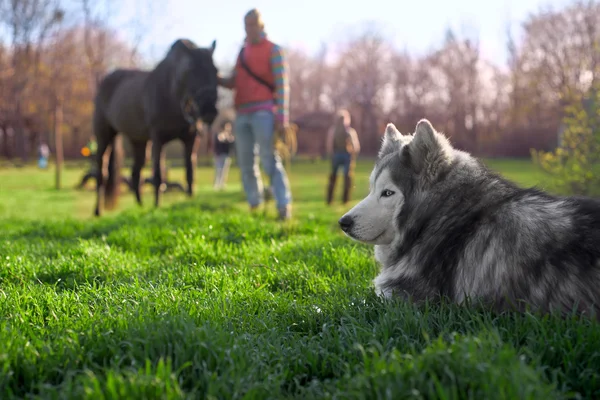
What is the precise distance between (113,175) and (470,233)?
9109 millimetres

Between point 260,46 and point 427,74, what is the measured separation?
50583mm

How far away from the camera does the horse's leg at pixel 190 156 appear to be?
28.5 feet

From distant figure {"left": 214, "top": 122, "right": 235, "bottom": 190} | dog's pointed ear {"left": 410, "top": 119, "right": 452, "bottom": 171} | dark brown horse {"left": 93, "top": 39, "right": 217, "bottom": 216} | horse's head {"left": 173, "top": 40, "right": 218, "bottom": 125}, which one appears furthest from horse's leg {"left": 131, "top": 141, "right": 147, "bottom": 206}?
distant figure {"left": 214, "top": 122, "right": 235, "bottom": 190}

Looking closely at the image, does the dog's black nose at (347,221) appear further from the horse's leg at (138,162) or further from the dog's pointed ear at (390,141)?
the horse's leg at (138,162)

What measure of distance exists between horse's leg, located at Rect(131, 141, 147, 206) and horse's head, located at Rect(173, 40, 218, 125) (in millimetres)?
2307

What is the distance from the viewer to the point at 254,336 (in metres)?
2.63

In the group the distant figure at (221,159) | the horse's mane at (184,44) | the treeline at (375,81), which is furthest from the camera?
the treeline at (375,81)

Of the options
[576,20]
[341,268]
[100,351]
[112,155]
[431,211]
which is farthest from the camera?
[576,20]

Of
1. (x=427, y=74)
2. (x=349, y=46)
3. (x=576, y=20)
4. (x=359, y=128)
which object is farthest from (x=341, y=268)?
(x=349, y=46)

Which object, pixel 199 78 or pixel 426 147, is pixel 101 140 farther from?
pixel 426 147

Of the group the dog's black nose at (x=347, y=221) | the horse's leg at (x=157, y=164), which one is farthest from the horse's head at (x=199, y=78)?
the dog's black nose at (x=347, y=221)

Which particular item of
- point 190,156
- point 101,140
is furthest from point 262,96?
point 101,140

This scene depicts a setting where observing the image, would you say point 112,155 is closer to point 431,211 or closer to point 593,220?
point 431,211

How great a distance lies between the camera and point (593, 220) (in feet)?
8.53
